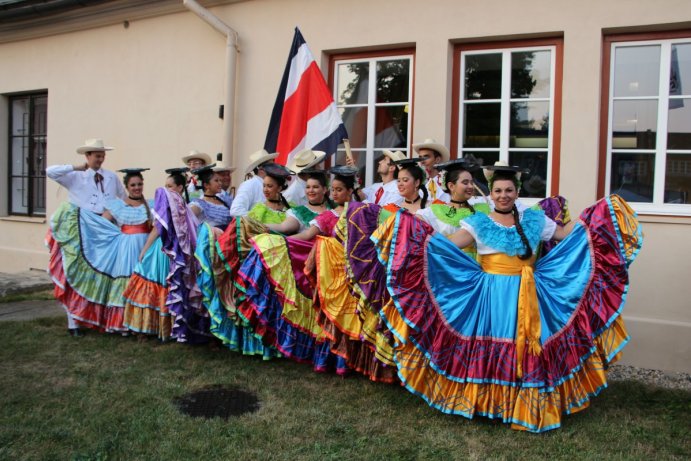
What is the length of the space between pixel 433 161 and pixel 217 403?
3063 millimetres

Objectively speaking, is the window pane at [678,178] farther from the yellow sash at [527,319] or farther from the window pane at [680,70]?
the yellow sash at [527,319]

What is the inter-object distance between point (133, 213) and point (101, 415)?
2897mm

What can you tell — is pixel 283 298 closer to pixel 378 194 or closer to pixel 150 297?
pixel 378 194

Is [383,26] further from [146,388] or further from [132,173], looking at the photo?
[146,388]

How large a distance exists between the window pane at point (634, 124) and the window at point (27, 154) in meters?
8.82

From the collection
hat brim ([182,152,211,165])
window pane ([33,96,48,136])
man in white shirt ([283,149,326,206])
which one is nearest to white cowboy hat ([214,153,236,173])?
hat brim ([182,152,211,165])

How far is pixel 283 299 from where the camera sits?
5055mm

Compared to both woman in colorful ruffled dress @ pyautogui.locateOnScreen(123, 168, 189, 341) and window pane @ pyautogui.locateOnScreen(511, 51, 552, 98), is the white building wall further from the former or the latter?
woman in colorful ruffled dress @ pyautogui.locateOnScreen(123, 168, 189, 341)

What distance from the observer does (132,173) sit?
→ 637 cm

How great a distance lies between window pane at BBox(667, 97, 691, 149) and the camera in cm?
562

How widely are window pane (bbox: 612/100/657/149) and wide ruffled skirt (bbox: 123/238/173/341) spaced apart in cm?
465

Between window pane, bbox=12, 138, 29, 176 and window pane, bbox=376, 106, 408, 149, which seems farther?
window pane, bbox=12, 138, 29, 176

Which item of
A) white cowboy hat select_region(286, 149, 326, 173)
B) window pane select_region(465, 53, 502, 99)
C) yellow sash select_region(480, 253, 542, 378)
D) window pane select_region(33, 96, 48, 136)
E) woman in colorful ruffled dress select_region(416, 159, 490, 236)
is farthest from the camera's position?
window pane select_region(33, 96, 48, 136)

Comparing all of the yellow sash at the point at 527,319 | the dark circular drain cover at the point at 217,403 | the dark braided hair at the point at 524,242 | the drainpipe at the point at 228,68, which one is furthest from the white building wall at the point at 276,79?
the dark circular drain cover at the point at 217,403
